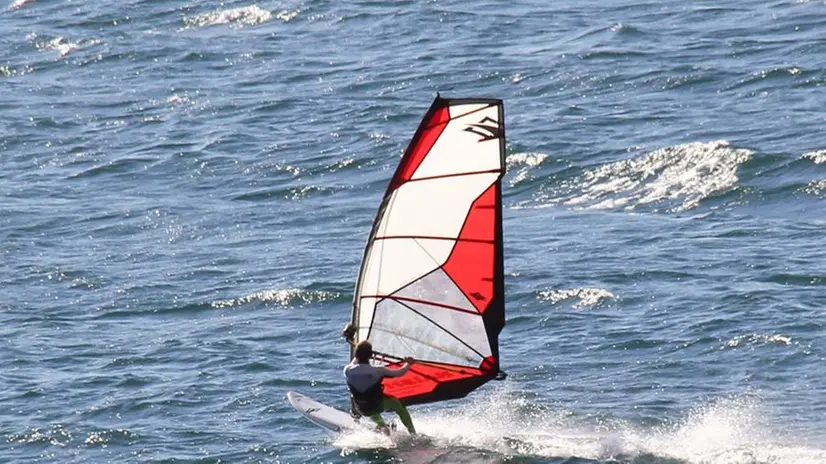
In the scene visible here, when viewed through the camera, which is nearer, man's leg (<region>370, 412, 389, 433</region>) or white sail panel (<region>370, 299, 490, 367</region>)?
white sail panel (<region>370, 299, 490, 367</region>)

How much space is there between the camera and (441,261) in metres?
18.0

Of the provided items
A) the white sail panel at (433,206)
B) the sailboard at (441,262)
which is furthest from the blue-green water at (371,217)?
the white sail panel at (433,206)

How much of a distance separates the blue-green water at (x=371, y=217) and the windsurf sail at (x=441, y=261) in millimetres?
953

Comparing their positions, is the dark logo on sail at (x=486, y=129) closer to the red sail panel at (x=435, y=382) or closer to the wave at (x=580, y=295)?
the red sail panel at (x=435, y=382)

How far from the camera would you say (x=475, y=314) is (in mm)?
18219

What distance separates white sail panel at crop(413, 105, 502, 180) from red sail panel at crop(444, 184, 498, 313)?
0.46 m

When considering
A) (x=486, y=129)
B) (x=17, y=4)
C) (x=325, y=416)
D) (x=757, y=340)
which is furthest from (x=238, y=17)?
(x=486, y=129)

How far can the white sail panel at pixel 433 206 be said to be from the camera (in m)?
17.4

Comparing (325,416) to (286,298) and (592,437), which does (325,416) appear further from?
(286,298)

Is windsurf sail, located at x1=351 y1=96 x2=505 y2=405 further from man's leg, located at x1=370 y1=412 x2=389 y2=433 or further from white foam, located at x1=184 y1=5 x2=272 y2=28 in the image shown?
white foam, located at x1=184 y1=5 x2=272 y2=28

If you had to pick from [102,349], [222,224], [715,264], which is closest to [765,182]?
[715,264]

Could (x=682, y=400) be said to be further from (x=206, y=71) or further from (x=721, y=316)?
(x=206, y=71)

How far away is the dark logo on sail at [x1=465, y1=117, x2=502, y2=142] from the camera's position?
16.9 meters

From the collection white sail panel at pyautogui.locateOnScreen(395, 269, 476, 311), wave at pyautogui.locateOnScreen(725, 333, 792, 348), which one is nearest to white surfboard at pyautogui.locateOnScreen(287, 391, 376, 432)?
white sail panel at pyautogui.locateOnScreen(395, 269, 476, 311)
